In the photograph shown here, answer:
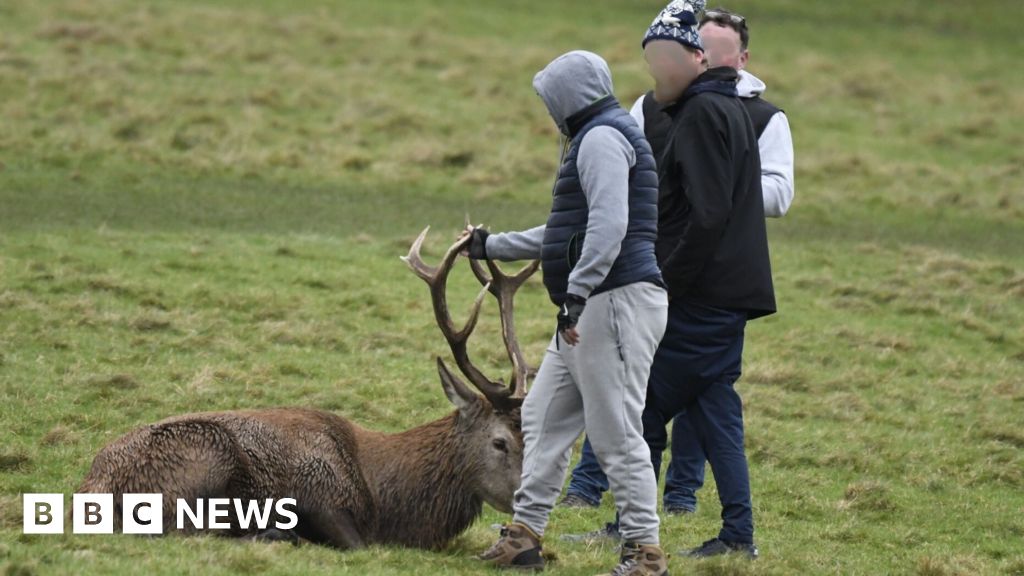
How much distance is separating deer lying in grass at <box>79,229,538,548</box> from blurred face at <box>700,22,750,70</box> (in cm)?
141

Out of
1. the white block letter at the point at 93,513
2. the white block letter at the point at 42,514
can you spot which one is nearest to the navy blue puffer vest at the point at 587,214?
the white block letter at the point at 93,513

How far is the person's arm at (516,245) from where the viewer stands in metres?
7.30

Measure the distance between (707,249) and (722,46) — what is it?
4.06ft

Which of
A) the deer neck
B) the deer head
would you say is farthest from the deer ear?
the deer neck

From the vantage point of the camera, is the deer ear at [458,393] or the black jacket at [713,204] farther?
the deer ear at [458,393]

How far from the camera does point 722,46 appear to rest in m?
7.95

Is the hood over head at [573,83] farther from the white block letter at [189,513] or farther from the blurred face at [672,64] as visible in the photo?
the white block letter at [189,513]

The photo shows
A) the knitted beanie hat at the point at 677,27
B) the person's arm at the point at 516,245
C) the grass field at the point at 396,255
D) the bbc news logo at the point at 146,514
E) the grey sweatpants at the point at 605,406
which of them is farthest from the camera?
the grass field at the point at 396,255

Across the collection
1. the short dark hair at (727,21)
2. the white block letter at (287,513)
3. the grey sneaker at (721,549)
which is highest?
the short dark hair at (727,21)

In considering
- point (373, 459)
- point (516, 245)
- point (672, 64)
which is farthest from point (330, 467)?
point (672, 64)

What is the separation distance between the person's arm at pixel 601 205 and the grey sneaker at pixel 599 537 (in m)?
1.84

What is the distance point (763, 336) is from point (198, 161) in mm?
8332

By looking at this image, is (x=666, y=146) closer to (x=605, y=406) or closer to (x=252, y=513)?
(x=605, y=406)

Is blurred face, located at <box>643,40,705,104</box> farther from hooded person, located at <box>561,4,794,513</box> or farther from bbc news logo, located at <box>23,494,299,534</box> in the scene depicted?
bbc news logo, located at <box>23,494,299,534</box>
